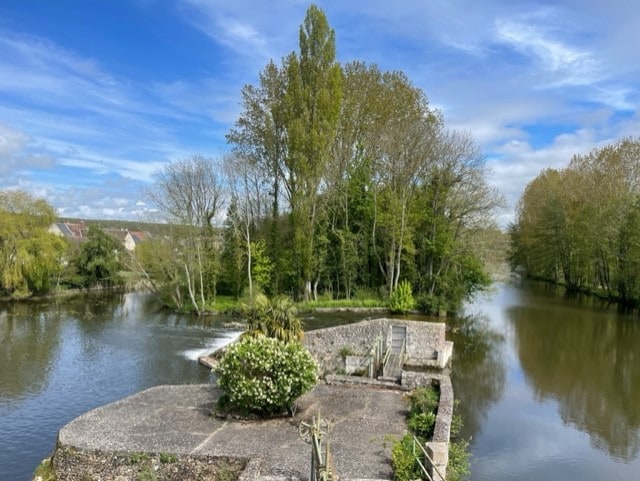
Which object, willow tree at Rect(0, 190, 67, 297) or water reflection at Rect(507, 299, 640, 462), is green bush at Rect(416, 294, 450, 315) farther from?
willow tree at Rect(0, 190, 67, 297)

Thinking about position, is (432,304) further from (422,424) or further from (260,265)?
(422,424)

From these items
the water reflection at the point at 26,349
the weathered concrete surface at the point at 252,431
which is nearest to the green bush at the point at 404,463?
the weathered concrete surface at the point at 252,431


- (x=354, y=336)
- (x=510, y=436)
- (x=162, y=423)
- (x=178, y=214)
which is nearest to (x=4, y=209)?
(x=178, y=214)

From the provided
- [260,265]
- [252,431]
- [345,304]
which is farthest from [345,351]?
[260,265]

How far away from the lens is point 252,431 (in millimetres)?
11609

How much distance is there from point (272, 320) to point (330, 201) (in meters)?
20.8

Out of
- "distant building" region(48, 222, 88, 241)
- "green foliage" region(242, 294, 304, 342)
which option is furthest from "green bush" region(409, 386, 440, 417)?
"distant building" region(48, 222, 88, 241)

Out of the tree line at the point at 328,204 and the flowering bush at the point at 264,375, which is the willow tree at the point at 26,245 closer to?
the tree line at the point at 328,204

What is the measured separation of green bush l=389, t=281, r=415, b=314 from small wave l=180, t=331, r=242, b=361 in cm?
1107

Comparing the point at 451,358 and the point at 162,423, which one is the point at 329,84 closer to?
the point at 451,358

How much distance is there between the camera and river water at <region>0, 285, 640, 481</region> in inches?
517

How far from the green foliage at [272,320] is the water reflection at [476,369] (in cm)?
568

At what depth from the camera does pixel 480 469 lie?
1221 centimetres

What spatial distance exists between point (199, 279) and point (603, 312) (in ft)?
90.3
